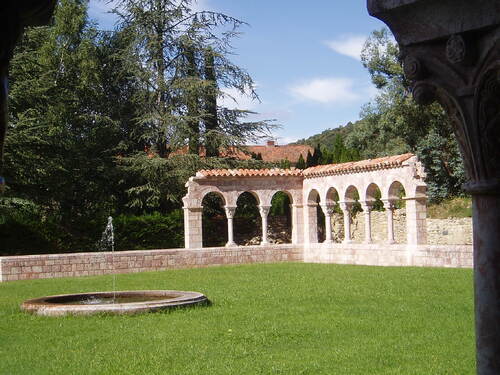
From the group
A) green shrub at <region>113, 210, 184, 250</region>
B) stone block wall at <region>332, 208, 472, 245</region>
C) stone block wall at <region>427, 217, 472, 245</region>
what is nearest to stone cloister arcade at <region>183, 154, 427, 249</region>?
green shrub at <region>113, 210, 184, 250</region>

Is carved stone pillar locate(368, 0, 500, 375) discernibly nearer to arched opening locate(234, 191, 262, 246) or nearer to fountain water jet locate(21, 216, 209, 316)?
fountain water jet locate(21, 216, 209, 316)

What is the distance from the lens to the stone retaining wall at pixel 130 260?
1814 cm

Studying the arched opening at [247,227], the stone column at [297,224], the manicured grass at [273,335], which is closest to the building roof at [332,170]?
the stone column at [297,224]

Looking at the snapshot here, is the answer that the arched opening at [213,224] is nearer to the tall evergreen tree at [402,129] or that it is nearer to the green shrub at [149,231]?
the green shrub at [149,231]

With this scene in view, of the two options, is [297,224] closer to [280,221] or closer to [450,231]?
[280,221]

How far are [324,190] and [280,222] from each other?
6426mm

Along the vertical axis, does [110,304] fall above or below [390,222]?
below

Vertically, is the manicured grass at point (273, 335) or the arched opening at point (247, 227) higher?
the arched opening at point (247, 227)

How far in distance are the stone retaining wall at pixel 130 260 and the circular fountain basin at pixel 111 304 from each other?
6588 millimetres

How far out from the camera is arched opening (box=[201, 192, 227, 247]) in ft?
87.9

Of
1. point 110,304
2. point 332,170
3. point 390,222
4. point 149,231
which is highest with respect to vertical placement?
point 332,170

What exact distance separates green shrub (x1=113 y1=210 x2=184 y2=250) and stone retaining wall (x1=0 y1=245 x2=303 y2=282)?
3636mm

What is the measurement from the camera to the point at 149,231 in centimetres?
2406

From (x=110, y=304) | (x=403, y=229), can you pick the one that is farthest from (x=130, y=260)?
(x=403, y=229)
